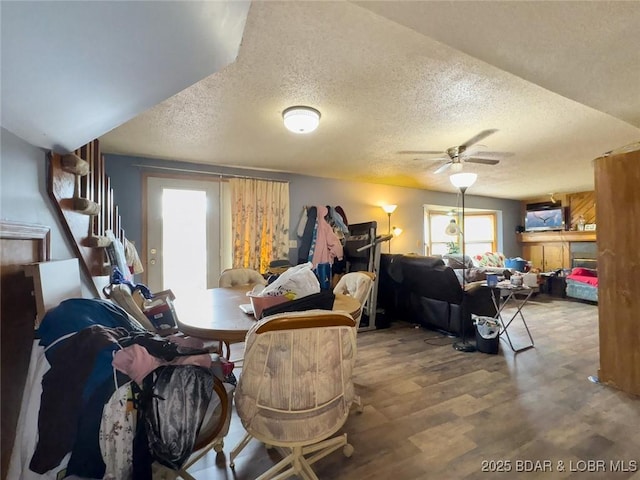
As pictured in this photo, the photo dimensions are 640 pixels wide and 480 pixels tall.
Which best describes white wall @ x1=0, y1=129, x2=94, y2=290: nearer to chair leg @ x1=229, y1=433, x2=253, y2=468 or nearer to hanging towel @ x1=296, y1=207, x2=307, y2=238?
chair leg @ x1=229, y1=433, x2=253, y2=468

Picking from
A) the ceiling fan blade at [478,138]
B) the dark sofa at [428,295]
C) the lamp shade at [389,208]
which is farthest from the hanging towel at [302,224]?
the ceiling fan blade at [478,138]

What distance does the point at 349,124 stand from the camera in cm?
269

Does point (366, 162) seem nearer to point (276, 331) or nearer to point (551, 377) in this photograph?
point (551, 377)

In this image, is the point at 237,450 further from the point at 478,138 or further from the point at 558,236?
the point at 558,236

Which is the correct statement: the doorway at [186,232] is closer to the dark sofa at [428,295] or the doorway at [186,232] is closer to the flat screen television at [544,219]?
the dark sofa at [428,295]

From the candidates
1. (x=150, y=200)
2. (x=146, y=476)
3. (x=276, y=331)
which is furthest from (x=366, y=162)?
(x=146, y=476)

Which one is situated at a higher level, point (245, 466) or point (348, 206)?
point (348, 206)

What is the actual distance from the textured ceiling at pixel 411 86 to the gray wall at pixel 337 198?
0.84 feet

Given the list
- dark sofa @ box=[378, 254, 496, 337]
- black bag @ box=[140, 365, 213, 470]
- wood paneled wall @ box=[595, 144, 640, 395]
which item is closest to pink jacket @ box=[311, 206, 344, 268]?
dark sofa @ box=[378, 254, 496, 337]

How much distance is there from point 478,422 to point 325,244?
2.90 m

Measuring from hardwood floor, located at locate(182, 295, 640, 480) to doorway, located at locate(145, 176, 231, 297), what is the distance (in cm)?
228

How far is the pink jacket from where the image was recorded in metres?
4.30

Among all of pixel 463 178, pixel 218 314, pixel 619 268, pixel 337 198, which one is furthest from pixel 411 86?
pixel 337 198

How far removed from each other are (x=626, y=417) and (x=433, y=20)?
8.86ft
